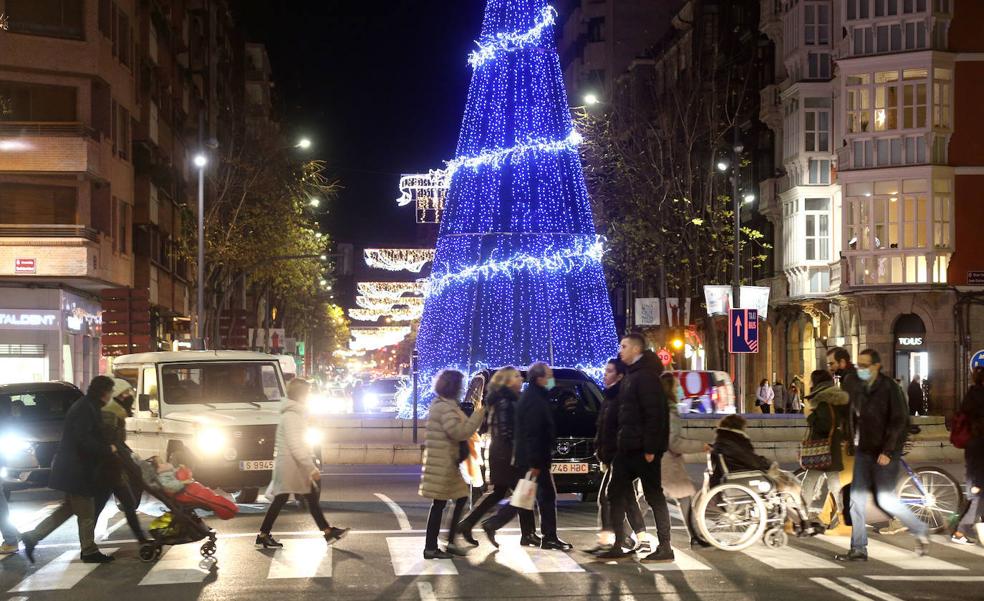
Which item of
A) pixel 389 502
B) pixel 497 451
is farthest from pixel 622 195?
pixel 497 451

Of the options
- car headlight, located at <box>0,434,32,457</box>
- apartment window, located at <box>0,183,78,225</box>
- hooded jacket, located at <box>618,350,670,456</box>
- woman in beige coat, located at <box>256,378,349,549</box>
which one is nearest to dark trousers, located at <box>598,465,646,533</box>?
hooded jacket, located at <box>618,350,670,456</box>

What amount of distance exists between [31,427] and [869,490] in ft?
45.3

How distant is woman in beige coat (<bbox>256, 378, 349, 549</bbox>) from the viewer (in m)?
15.3

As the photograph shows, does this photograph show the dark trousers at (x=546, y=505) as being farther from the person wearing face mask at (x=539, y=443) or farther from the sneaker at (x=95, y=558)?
the sneaker at (x=95, y=558)

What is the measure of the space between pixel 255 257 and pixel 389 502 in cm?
3679

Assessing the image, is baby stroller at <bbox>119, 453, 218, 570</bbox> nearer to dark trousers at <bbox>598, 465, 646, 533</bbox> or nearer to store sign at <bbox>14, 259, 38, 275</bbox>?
dark trousers at <bbox>598, 465, 646, 533</bbox>

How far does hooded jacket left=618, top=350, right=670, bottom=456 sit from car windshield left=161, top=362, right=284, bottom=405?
883 cm

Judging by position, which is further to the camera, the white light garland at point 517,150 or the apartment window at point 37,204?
the apartment window at point 37,204

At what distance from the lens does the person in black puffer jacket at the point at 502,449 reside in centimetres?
1521

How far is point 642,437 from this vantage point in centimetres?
1407

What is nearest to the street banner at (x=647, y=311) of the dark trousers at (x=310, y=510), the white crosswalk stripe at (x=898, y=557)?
the white crosswalk stripe at (x=898, y=557)

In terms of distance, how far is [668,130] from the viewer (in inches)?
1916

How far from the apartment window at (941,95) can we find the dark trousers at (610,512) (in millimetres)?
33639

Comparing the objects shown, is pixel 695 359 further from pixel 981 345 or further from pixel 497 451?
pixel 497 451
